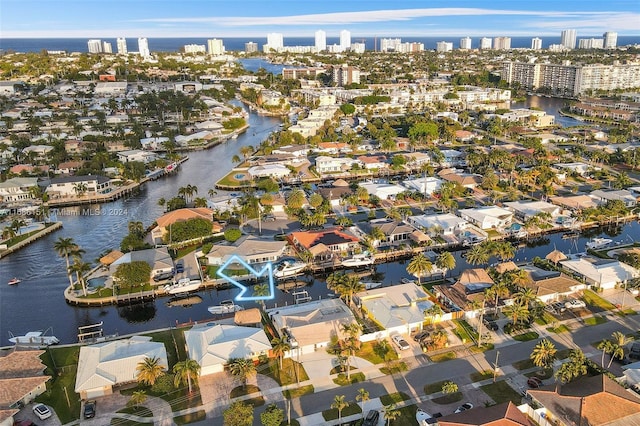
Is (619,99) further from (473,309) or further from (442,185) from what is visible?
(473,309)

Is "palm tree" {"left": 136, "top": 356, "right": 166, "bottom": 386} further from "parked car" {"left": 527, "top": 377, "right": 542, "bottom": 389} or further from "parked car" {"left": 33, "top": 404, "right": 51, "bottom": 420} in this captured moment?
"parked car" {"left": 527, "top": 377, "right": 542, "bottom": 389}

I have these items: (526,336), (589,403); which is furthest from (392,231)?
(589,403)

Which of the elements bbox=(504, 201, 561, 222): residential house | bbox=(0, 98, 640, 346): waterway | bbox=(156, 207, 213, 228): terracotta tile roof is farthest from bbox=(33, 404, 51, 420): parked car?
bbox=(504, 201, 561, 222): residential house

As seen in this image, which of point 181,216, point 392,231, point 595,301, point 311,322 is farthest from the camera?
point 181,216

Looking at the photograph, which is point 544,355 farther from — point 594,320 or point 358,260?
point 358,260

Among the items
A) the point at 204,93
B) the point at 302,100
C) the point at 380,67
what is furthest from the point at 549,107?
the point at 204,93
